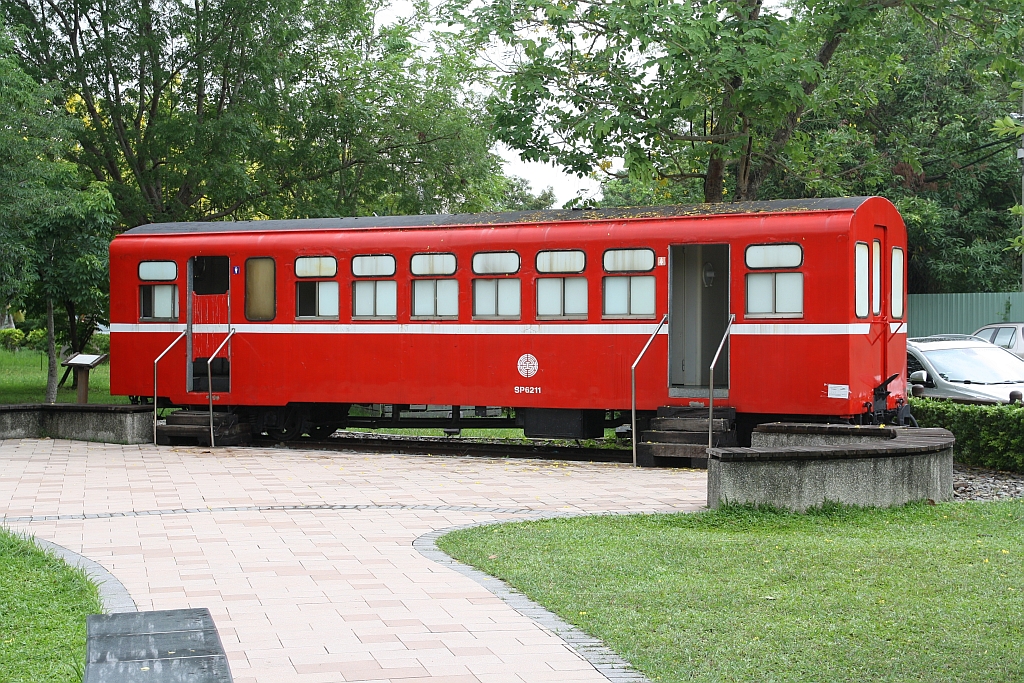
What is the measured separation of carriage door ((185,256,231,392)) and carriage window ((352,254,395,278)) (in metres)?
1.96

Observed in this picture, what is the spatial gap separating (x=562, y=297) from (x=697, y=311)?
1655 millimetres

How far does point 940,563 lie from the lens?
8.26 metres

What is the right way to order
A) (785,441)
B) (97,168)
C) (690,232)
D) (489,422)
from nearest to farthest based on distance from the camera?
(785,441)
(690,232)
(489,422)
(97,168)

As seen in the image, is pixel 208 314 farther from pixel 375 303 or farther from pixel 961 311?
pixel 961 311

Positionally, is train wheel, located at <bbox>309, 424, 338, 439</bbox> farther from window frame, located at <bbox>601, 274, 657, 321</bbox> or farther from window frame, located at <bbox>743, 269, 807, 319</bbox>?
window frame, located at <bbox>743, 269, 807, 319</bbox>

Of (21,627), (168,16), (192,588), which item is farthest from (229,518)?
(168,16)

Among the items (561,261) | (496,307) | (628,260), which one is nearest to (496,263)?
(496,307)

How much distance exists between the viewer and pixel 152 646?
3.96 m

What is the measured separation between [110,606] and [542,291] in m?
9.15

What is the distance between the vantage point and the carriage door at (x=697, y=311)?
50.8 feet

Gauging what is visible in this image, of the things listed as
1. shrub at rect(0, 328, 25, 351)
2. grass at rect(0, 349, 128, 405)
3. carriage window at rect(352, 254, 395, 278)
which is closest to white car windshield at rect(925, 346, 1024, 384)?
carriage window at rect(352, 254, 395, 278)

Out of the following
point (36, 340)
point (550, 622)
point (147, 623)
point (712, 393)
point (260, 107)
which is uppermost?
point (260, 107)

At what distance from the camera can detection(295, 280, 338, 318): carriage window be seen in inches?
659

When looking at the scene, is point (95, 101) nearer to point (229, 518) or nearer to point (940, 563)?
point (229, 518)
